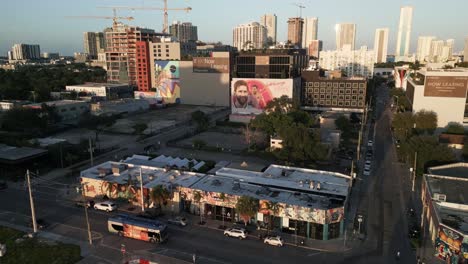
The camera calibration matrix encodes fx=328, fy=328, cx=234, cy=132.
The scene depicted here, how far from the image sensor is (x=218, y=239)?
28.8m

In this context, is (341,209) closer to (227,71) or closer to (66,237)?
(66,237)

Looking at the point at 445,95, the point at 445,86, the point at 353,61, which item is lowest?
the point at 445,95

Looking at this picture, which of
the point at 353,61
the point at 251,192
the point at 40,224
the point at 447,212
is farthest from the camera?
the point at 353,61

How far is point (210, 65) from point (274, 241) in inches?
3416

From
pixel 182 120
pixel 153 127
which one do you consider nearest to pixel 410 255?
pixel 153 127

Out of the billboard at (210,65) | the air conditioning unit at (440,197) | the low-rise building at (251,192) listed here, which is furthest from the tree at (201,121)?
the air conditioning unit at (440,197)

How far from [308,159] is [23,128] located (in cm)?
5627

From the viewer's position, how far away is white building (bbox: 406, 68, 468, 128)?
65562mm

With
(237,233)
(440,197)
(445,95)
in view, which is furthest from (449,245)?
(445,95)

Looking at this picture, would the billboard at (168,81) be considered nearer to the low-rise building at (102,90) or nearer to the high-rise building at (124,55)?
the low-rise building at (102,90)

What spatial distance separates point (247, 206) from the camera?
96.1 ft

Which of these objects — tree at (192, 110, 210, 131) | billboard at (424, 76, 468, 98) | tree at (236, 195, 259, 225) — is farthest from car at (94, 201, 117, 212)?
billboard at (424, 76, 468, 98)

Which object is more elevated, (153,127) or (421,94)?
(421,94)

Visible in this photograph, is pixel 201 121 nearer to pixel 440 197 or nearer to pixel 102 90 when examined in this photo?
pixel 440 197
